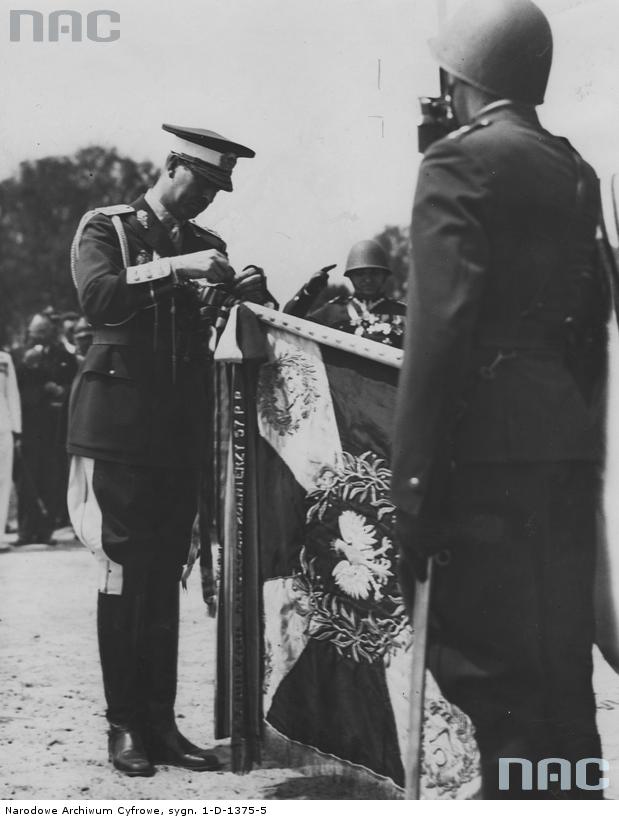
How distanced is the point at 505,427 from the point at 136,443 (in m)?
1.62

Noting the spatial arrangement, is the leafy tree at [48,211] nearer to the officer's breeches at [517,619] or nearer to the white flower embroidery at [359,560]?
the white flower embroidery at [359,560]

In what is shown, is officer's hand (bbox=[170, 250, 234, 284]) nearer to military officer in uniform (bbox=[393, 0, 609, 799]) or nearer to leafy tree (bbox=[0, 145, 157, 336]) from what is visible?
leafy tree (bbox=[0, 145, 157, 336])

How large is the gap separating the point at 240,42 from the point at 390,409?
1.53 m

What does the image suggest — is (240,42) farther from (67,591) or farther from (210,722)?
(67,591)

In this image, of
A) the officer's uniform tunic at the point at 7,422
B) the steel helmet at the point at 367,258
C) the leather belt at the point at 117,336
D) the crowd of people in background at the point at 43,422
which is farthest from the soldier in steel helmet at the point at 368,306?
the leather belt at the point at 117,336

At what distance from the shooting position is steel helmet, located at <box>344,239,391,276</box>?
6969 millimetres

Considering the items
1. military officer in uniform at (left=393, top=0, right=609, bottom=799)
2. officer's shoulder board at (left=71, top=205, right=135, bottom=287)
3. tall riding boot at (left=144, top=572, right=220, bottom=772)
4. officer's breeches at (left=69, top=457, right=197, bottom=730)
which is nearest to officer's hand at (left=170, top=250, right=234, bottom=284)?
officer's shoulder board at (left=71, top=205, right=135, bottom=287)

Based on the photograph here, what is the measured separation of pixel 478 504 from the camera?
2627 mm

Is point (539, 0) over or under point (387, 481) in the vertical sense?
over

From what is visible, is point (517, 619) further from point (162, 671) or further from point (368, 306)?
point (368, 306)

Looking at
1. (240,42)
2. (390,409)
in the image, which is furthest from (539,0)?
(390,409)

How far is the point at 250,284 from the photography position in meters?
3.76

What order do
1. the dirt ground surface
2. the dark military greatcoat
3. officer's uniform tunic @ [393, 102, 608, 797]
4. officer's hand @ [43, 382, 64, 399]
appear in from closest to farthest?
1. officer's uniform tunic @ [393, 102, 608, 797]
2. the dirt ground surface
3. the dark military greatcoat
4. officer's hand @ [43, 382, 64, 399]

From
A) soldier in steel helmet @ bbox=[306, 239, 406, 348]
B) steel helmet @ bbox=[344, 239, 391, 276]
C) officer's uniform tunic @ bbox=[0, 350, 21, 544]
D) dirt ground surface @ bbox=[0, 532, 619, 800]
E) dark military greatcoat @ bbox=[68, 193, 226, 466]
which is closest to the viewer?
dirt ground surface @ bbox=[0, 532, 619, 800]
